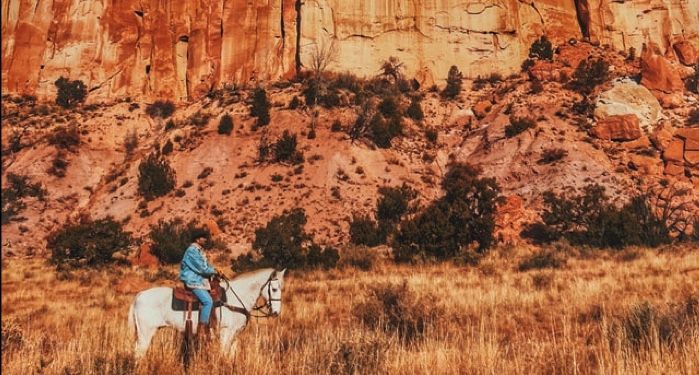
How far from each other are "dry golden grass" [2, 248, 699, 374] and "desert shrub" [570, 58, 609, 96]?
2572 cm

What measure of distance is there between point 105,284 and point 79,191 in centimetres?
2844

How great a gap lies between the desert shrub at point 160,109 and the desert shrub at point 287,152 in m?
16.0

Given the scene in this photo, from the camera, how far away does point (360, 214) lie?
34.2 metres

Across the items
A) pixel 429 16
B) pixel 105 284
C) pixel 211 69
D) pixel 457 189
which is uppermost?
pixel 429 16

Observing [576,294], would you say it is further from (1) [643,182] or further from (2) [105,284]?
(1) [643,182]

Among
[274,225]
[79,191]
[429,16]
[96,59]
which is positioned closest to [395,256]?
Answer: [274,225]

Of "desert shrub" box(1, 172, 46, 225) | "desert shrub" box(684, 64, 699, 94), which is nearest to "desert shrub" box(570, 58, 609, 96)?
"desert shrub" box(684, 64, 699, 94)

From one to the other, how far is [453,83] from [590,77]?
38.8 feet

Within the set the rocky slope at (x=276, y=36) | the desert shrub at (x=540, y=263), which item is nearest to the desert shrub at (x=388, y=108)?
the rocky slope at (x=276, y=36)

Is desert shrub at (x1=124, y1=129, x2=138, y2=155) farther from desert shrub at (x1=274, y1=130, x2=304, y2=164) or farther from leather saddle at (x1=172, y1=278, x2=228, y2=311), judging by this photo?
leather saddle at (x1=172, y1=278, x2=228, y2=311)

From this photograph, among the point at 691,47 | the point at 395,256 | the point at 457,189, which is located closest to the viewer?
the point at 395,256

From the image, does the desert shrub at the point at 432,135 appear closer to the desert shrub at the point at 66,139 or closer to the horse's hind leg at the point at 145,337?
the desert shrub at the point at 66,139

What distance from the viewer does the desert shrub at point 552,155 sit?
36125 mm

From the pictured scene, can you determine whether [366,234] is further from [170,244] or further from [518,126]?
[518,126]
